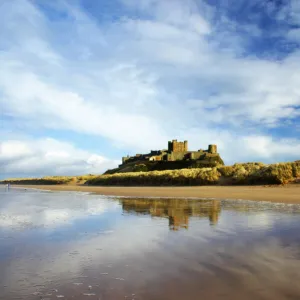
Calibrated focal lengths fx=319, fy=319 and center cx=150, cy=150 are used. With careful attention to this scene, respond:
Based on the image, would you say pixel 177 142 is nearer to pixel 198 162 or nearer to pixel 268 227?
pixel 198 162

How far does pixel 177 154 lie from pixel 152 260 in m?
76.4

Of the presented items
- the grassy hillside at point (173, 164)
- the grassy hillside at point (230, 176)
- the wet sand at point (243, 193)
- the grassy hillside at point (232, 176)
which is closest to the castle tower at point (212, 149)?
the grassy hillside at point (173, 164)

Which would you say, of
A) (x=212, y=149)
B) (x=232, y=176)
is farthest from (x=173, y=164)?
(x=232, y=176)

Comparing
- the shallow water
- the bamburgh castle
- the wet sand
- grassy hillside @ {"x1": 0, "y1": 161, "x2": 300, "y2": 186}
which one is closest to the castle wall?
the bamburgh castle

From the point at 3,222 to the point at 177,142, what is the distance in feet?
266

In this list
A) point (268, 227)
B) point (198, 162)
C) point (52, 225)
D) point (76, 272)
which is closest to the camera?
point (76, 272)

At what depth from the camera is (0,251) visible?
477 cm

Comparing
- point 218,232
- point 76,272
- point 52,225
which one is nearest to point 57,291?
point 76,272

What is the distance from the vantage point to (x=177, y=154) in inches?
3162

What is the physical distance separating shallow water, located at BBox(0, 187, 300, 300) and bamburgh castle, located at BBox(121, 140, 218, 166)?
6928 cm

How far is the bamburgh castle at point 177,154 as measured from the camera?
76875 mm

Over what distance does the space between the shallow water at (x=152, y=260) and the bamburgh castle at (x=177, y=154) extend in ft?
227

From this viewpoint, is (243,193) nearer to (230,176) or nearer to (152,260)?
(230,176)

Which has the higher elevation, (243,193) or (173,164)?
(173,164)
